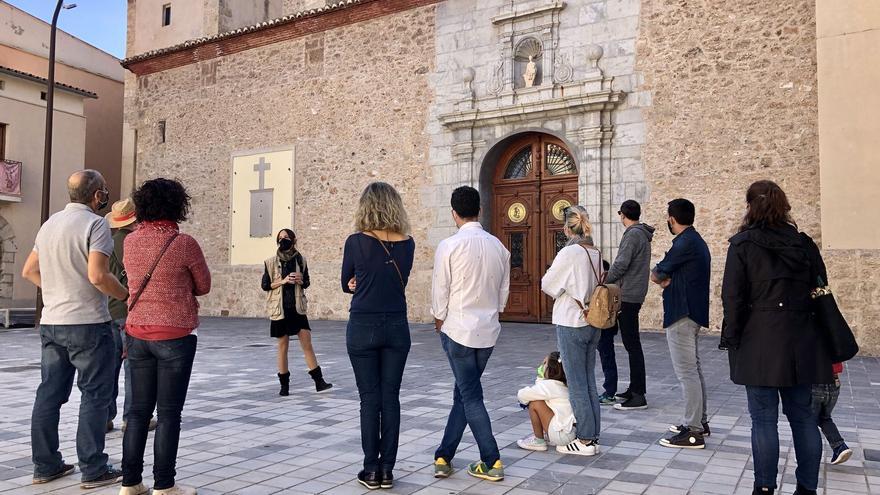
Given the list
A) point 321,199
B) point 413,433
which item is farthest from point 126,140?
point 413,433

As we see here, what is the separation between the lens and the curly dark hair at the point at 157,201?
3.49 meters

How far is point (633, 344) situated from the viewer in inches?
233

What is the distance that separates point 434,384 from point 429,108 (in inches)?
357

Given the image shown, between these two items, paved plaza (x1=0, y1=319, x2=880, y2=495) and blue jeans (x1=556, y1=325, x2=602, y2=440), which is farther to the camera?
blue jeans (x1=556, y1=325, x2=602, y2=440)

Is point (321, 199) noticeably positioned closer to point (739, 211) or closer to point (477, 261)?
point (739, 211)

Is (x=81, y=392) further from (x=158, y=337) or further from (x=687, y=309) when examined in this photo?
(x=687, y=309)

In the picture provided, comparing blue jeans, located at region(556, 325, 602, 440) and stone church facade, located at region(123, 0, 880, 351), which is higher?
stone church facade, located at region(123, 0, 880, 351)

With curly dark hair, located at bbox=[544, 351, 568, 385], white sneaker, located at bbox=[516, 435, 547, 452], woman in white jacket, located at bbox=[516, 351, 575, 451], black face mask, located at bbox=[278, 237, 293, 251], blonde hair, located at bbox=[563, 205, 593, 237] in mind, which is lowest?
white sneaker, located at bbox=[516, 435, 547, 452]

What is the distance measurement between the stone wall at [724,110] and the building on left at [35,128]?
51.1 feet

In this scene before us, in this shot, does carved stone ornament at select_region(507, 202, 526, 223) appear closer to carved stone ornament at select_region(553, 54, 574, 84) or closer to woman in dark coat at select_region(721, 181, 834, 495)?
carved stone ornament at select_region(553, 54, 574, 84)

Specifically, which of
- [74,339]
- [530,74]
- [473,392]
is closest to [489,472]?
[473,392]

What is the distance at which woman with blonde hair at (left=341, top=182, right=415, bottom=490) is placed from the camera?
3705 millimetres

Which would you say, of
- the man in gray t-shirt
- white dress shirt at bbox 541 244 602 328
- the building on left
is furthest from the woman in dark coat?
the building on left

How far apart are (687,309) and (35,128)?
889 inches
